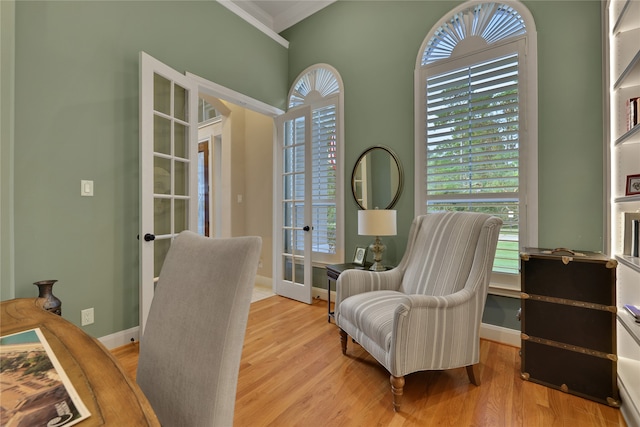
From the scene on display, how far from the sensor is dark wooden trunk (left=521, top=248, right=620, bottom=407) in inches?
Result: 61.6

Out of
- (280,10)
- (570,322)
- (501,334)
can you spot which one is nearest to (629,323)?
(570,322)

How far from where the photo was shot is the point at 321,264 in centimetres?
339

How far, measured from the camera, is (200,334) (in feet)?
2.38

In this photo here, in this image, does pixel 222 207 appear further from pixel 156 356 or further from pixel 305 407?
pixel 156 356

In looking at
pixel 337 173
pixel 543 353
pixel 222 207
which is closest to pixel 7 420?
pixel 543 353

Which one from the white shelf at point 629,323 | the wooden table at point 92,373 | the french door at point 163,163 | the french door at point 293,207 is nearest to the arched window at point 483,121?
the white shelf at point 629,323

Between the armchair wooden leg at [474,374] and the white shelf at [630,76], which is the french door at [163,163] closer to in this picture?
the armchair wooden leg at [474,374]

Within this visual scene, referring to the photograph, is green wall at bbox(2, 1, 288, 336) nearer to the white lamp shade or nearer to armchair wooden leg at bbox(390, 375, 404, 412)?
the white lamp shade

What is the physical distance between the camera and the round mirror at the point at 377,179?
111 inches

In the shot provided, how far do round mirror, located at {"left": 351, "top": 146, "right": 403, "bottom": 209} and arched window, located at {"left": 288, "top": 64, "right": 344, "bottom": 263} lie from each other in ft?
0.73

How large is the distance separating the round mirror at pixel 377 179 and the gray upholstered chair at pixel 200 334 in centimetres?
225

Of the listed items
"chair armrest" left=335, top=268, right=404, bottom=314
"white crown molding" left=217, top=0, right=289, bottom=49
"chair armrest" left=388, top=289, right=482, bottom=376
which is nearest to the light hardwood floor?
"chair armrest" left=388, top=289, right=482, bottom=376

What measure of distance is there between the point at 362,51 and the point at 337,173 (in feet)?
4.25

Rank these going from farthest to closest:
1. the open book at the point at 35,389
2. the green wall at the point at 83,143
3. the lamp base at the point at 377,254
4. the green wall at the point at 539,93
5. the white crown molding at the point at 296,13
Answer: the white crown molding at the point at 296,13, the lamp base at the point at 377,254, the green wall at the point at 539,93, the green wall at the point at 83,143, the open book at the point at 35,389
